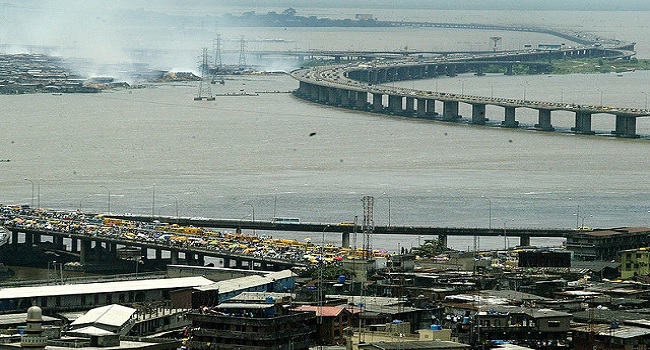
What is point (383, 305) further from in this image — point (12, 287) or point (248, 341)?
point (12, 287)

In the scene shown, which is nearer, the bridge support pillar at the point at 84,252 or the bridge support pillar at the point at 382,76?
the bridge support pillar at the point at 84,252

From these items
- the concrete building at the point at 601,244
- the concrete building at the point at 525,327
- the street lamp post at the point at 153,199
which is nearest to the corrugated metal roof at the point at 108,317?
the concrete building at the point at 525,327

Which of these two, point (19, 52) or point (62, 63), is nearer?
point (62, 63)

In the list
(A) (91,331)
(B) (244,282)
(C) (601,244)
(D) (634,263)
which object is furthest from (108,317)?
(C) (601,244)

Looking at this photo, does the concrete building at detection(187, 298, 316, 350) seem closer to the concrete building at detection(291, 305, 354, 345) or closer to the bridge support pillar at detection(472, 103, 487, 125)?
the concrete building at detection(291, 305, 354, 345)

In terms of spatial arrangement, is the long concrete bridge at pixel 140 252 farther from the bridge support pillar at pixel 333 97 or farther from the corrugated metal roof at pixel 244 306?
the bridge support pillar at pixel 333 97

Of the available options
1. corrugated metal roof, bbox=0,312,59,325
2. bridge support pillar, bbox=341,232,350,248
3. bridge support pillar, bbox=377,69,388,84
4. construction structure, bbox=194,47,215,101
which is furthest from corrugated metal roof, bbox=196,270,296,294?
bridge support pillar, bbox=377,69,388,84

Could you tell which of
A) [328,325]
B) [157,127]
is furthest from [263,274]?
[157,127]
